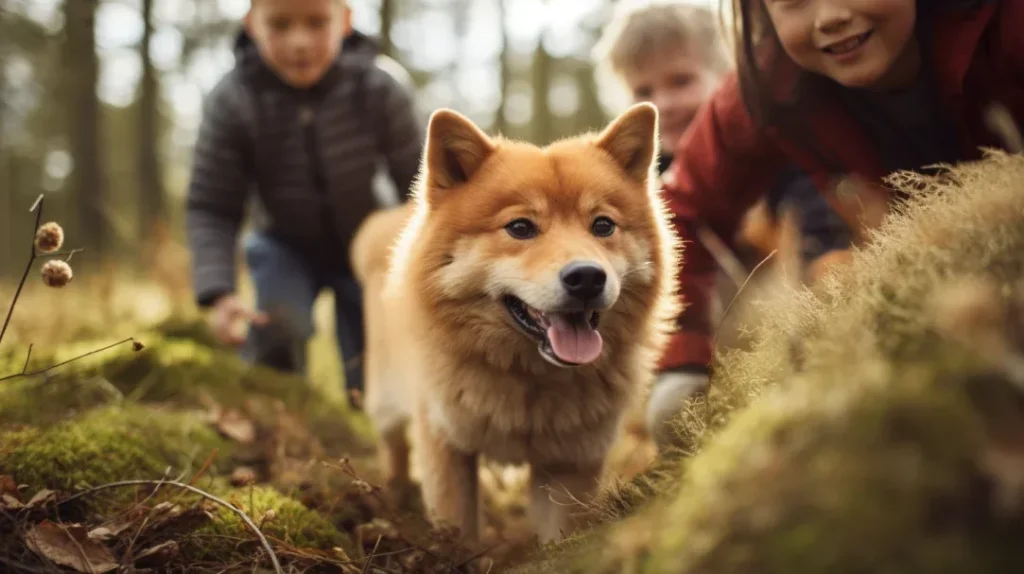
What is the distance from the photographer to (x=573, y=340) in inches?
89.3

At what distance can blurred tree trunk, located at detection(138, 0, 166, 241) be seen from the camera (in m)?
10.6

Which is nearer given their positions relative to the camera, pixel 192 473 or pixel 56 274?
pixel 56 274

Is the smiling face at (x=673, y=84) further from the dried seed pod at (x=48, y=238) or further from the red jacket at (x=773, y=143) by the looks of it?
the dried seed pod at (x=48, y=238)

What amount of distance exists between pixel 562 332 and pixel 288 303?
2849mm

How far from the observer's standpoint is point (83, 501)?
2064mm

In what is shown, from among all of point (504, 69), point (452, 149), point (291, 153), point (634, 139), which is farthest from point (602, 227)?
point (504, 69)

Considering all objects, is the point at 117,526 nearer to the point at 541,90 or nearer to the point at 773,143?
the point at 773,143

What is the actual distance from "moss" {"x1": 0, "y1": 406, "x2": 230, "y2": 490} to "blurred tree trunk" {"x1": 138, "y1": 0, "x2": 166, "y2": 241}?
910 cm

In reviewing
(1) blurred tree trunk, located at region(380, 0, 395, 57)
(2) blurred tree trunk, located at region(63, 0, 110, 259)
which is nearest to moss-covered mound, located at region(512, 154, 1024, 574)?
(1) blurred tree trunk, located at region(380, 0, 395, 57)

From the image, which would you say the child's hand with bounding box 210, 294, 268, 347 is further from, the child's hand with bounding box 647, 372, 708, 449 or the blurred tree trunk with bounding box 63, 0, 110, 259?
the blurred tree trunk with bounding box 63, 0, 110, 259

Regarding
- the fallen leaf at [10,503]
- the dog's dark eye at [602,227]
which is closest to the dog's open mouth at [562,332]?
the dog's dark eye at [602,227]

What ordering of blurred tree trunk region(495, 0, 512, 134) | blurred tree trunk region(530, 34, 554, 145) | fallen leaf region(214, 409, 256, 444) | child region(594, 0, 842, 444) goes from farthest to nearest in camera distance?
blurred tree trunk region(495, 0, 512, 134), blurred tree trunk region(530, 34, 554, 145), child region(594, 0, 842, 444), fallen leaf region(214, 409, 256, 444)

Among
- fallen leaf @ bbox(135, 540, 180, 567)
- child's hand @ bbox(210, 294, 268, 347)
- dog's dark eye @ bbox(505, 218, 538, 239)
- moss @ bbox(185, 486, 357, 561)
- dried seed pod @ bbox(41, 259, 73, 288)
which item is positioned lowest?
child's hand @ bbox(210, 294, 268, 347)

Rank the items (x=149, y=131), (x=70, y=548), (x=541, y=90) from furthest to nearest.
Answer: (x=541, y=90) → (x=149, y=131) → (x=70, y=548)
